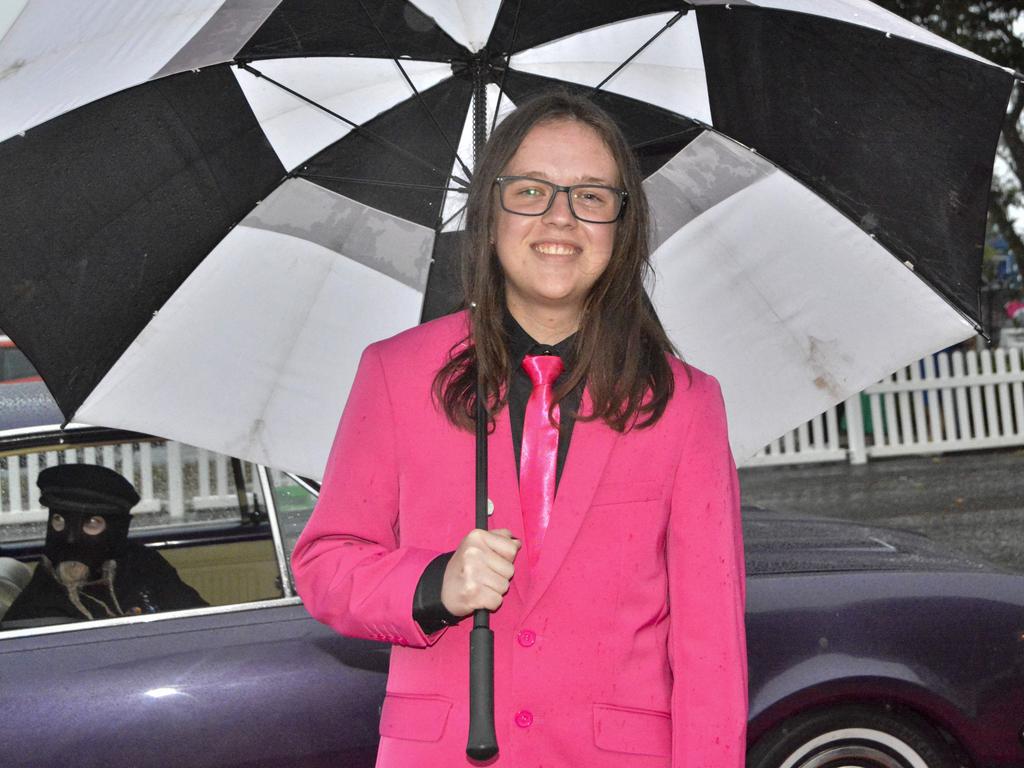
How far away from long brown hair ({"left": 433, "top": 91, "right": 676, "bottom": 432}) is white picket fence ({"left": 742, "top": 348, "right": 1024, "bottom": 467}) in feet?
34.5

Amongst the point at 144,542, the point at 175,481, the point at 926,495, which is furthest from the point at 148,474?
the point at 926,495

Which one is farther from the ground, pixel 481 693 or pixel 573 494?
pixel 573 494

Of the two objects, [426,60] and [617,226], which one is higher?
[426,60]

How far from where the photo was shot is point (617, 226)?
6.53 feet

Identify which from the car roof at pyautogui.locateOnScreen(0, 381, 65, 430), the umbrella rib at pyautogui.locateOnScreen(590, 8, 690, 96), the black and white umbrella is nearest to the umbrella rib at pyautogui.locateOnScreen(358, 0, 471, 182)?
the black and white umbrella

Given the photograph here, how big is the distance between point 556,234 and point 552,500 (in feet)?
1.37

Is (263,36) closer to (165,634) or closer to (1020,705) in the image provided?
(165,634)

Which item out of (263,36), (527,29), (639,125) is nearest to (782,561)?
(639,125)

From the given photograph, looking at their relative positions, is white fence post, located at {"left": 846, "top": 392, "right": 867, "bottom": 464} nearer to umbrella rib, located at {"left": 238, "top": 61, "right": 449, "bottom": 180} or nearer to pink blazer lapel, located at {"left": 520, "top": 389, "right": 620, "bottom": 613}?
umbrella rib, located at {"left": 238, "top": 61, "right": 449, "bottom": 180}

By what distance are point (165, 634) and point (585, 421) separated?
1.89 metres

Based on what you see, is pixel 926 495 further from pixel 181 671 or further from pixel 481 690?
pixel 481 690

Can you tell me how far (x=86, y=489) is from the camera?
3518 millimetres

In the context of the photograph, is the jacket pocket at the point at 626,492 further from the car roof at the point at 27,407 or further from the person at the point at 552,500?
the car roof at the point at 27,407

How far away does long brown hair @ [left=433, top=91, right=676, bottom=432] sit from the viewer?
6.24 feet
